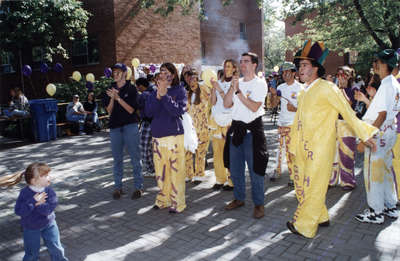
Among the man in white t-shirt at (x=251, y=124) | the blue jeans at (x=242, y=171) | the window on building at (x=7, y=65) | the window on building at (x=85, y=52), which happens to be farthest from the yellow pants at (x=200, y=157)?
the window on building at (x=7, y=65)

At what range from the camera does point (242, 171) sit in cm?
482

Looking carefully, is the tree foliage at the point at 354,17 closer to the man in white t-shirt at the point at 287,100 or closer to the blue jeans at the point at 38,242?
the man in white t-shirt at the point at 287,100

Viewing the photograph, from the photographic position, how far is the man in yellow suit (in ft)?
12.4

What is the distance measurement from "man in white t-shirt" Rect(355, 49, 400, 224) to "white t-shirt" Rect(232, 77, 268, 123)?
4.14 ft

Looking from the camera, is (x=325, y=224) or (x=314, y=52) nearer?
(x=314, y=52)

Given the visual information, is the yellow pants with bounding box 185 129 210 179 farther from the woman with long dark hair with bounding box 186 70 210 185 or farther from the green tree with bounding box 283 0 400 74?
the green tree with bounding box 283 0 400 74

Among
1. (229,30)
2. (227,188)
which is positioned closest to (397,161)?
(227,188)

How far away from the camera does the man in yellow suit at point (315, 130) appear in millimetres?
3766

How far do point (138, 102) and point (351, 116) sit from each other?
3213 millimetres

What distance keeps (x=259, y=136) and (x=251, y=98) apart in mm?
503

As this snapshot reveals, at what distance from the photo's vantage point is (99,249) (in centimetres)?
396

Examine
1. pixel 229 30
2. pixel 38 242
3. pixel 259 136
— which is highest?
pixel 229 30

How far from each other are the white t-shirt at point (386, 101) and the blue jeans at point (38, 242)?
3650 millimetres

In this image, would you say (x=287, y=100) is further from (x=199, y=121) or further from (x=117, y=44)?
(x=117, y=44)
